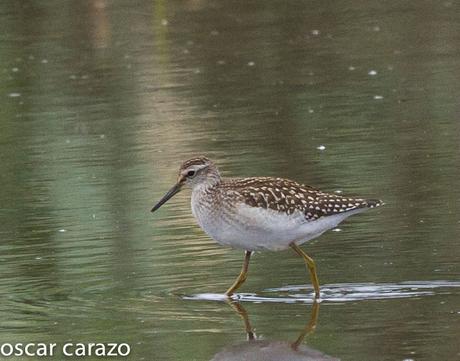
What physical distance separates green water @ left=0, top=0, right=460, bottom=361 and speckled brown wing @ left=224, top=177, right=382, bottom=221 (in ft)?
1.57

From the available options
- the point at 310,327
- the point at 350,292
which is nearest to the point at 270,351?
the point at 310,327

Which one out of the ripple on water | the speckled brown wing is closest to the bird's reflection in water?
the ripple on water

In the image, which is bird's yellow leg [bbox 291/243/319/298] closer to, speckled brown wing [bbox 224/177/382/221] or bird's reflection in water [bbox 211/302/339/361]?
speckled brown wing [bbox 224/177/382/221]

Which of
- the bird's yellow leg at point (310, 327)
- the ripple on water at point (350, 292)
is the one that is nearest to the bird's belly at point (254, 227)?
the ripple on water at point (350, 292)

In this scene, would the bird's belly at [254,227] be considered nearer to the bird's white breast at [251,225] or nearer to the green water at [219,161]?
the bird's white breast at [251,225]

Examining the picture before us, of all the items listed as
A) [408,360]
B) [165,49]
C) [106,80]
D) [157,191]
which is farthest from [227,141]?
[408,360]

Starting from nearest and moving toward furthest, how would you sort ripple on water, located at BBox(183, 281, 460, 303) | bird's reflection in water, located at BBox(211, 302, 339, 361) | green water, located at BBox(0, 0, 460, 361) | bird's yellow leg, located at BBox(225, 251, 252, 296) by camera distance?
bird's reflection in water, located at BBox(211, 302, 339, 361), green water, located at BBox(0, 0, 460, 361), ripple on water, located at BBox(183, 281, 460, 303), bird's yellow leg, located at BBox(225, 251, 252, 296)

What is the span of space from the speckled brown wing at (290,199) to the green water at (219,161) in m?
0.48

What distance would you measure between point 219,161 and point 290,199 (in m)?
4.37

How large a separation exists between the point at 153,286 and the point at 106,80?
30.0 ft

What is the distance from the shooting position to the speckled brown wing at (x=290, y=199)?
10883 millimetres

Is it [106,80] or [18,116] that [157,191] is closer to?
[18,116]

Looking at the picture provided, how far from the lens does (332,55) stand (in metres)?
20.5

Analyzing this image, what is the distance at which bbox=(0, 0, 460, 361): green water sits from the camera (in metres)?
10.2
